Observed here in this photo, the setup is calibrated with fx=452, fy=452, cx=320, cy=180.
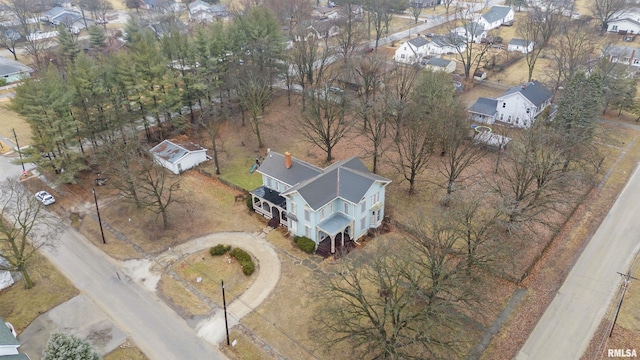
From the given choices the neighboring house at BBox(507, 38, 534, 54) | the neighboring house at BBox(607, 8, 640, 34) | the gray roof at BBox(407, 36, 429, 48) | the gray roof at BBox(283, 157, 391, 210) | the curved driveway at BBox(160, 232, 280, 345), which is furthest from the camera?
the neighboring house at BBox(607, 8, 640, 34)

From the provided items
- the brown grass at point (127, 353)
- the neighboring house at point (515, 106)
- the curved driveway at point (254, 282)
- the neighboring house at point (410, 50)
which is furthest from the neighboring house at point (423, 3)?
the brown grass at point (127, 353)

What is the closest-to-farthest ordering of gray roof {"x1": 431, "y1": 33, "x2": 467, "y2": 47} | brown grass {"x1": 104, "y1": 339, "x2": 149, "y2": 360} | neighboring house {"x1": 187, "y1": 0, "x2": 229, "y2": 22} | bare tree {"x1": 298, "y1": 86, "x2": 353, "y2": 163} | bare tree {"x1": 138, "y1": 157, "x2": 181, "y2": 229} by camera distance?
brown grass {"x1": 104, "y1": 339, "x2": 149, "y2": 360}, bare tree {"x1": 138, "y1": 157, "x2": 181, "y2": 229}, bare tree {"x1": 298, "y1": 86, "x2": 353, "y2": 163}, gray roof {"x1": 431, "y1": 33, "x2": 467, "y2": 47}, neighboring house {"x1": 187, "y1": 0, "x2": 229, "y2": 22}

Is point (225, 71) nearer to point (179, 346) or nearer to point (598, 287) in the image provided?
point (179, 346)

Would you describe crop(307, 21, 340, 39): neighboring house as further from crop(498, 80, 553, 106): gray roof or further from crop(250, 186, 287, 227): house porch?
crop(250, 186, 287, 227): house porch

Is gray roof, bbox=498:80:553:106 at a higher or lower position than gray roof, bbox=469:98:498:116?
higher

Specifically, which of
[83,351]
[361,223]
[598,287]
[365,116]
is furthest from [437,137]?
[83,351]

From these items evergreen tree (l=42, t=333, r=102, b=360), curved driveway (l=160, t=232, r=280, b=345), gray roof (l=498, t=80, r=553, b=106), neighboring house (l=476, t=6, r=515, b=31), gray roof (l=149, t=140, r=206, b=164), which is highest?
neighboring house (l=476, t=6, r=515, b=31)

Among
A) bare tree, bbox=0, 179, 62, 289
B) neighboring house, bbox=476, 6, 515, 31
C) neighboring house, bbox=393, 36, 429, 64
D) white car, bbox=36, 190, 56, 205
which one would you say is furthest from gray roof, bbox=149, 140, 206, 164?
neighboring house, bbox=476, 6, 515, 31
